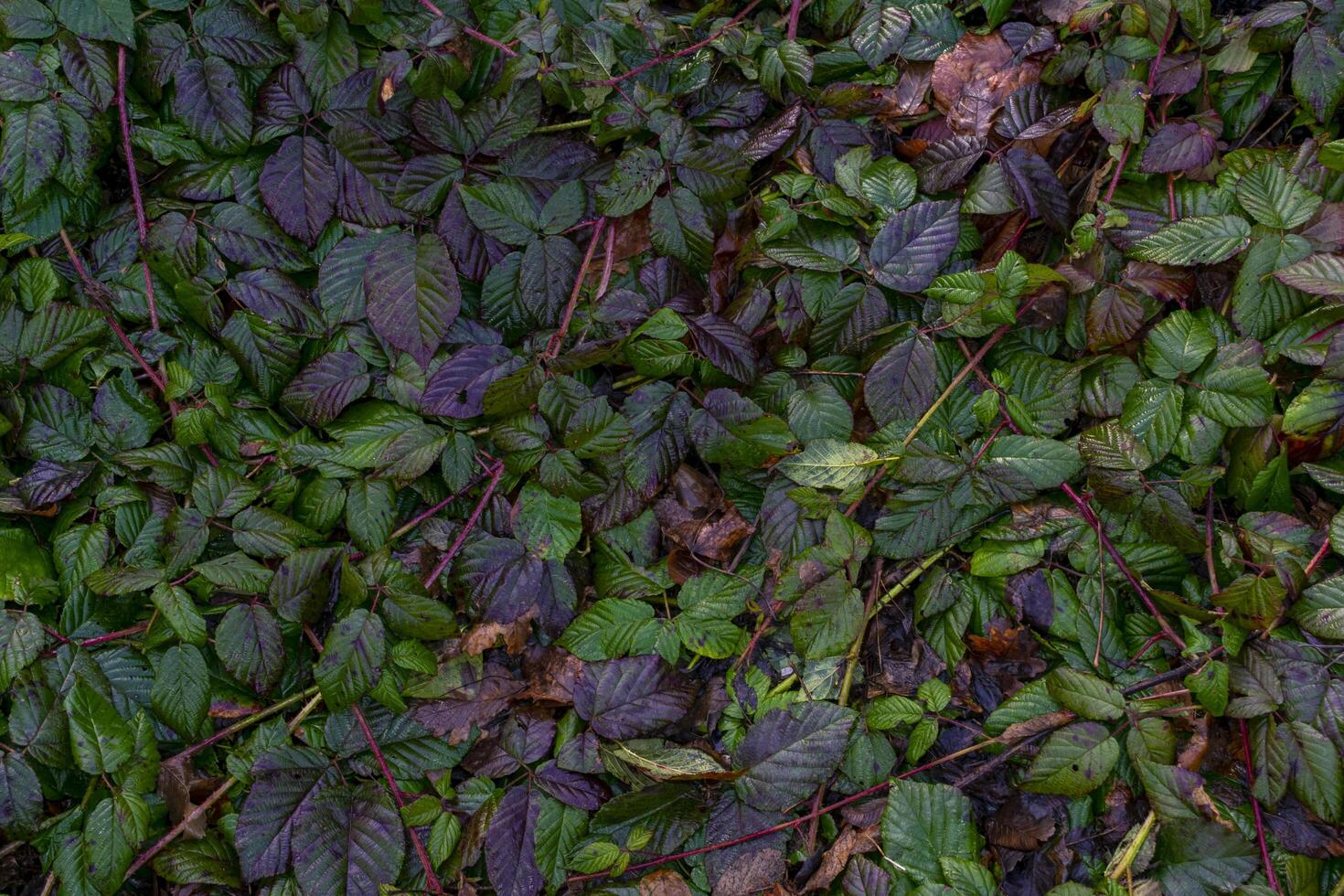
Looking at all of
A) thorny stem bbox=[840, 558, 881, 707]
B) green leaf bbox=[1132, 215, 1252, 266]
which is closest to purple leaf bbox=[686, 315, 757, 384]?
thorny stem bbox=[840, 558, 881, 707]

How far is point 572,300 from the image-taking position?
2.02m

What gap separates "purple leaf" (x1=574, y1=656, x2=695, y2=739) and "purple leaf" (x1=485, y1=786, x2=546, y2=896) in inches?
8.6

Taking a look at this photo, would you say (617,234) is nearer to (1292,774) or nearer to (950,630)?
(950,630)

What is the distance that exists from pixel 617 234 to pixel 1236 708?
1599 mm

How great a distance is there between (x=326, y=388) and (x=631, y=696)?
3.15 feet

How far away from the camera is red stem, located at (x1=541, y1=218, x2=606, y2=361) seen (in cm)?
198

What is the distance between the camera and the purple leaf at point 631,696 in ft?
6.01

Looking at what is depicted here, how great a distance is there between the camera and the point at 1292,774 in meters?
1.63

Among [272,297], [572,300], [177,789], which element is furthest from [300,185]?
[177,789]

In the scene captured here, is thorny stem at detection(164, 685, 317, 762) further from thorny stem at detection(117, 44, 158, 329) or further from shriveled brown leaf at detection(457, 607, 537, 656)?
thorny stem at detection(117, 44, 158, 329)

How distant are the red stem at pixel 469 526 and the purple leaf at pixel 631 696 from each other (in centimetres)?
38

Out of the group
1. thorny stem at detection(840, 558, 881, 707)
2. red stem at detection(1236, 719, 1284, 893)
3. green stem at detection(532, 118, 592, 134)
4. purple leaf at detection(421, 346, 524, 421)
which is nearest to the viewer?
red stem at detection(1236, 719, 1284, 893)

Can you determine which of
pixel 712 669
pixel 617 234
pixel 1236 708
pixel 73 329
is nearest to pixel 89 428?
pixel 73 329

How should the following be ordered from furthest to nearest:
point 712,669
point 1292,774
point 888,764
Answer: point 712,669
point 888,764
point 1292,774
